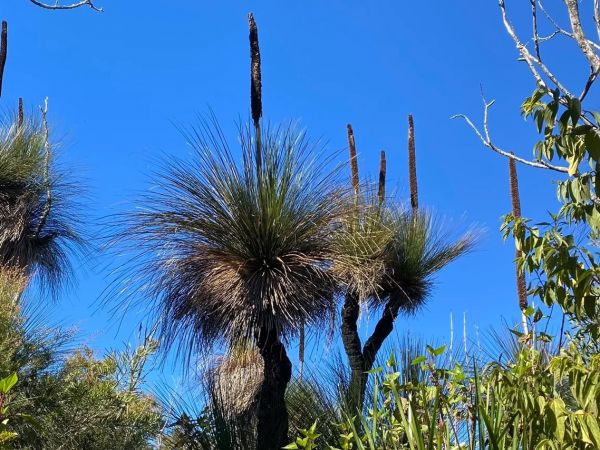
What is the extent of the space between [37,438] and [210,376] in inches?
51.1

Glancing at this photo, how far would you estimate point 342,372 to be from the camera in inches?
244

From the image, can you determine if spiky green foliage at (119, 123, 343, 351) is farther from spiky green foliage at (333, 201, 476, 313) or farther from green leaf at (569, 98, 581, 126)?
green leaf at (569, 98, 581, 126)

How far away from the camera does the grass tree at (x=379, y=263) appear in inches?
225

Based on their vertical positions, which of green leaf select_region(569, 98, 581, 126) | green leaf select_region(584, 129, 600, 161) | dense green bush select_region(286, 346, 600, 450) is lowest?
dense green bush select_region(286, 346, 600, 450)

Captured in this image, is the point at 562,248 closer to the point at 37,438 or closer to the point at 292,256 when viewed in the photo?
the point at 292,256

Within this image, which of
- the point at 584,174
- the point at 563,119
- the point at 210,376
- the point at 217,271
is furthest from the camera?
the point at 210,376

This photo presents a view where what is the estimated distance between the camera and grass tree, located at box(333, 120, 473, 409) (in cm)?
571

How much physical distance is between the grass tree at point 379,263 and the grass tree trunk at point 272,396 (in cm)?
50

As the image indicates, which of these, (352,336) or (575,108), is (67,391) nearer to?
(352,336)

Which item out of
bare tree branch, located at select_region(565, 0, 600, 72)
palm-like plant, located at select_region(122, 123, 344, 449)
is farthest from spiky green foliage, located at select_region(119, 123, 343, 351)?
bare tree branch, located at select_region(565, 0, 600, 72)

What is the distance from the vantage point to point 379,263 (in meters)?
6.54

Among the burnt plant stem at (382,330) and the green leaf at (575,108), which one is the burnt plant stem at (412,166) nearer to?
the burnt plant stem at (382,330)

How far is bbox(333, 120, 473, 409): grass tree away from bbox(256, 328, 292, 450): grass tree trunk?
0.50m

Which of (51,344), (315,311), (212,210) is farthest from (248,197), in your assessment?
(51,344)
